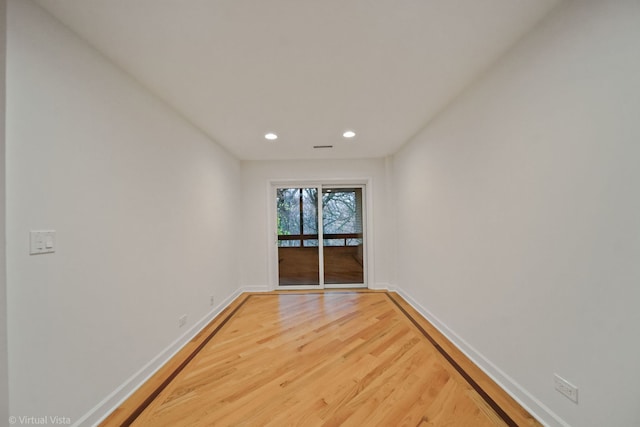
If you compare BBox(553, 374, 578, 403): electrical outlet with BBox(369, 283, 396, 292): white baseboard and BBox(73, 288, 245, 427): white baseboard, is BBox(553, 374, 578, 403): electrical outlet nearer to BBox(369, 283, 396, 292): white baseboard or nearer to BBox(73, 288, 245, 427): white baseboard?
BBox(73, 288, 245, 427): white baseboard

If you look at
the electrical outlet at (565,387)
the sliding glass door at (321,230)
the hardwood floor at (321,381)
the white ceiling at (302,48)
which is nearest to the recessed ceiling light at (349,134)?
the white ceiling at (302,48)

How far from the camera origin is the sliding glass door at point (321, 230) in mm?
4512

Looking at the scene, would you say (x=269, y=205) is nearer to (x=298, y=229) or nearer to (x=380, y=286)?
(x=298, y=229)

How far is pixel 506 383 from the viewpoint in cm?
169

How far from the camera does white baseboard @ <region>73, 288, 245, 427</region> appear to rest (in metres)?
1.45

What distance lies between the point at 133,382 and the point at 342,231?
346 cm

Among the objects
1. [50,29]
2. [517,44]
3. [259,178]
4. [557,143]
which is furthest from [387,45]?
[259,178]

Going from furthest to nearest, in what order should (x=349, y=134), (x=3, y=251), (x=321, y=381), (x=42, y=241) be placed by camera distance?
(x=349, y=134)
(x=321, y=381)
(x=42, y=241)
(x=3, y=251)

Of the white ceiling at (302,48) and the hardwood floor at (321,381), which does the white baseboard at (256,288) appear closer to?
the hardwood floor at (321,381)

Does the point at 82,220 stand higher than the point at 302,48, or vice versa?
the point at 302,48

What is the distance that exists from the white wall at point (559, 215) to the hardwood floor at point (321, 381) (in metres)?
0.32

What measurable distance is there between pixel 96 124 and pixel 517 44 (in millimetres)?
2841

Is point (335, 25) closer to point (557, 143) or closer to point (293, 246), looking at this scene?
point (557, 143)

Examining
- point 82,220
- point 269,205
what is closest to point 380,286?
point 269,205
